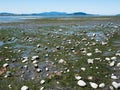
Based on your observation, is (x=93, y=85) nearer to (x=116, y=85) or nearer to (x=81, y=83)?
(x=81, y=83)

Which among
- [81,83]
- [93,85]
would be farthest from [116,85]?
[81,83]

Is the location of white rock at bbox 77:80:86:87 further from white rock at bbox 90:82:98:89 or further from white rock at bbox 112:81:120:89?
white rock at bbox 112:81:120:89

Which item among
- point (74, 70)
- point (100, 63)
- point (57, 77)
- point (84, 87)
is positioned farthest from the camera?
point (100, 63)

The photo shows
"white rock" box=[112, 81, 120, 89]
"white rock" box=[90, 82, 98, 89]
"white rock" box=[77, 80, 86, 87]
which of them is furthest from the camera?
"white rock" box=[77, 80, 86, 87]

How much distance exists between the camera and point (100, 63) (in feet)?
40.1

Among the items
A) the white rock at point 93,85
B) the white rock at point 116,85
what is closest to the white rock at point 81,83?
the white rock at point 93,85

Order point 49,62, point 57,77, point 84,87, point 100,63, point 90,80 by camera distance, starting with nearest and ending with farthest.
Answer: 1. point 84,87
2. point 90,80
3. point 57,77
4. point 100,63
5. point 49,62

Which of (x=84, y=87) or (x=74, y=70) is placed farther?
(x=74, y=70)

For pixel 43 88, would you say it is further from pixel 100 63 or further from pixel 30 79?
pixel 100 63

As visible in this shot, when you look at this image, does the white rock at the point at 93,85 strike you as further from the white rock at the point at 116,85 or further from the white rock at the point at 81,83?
the white rock at the point at 116,85

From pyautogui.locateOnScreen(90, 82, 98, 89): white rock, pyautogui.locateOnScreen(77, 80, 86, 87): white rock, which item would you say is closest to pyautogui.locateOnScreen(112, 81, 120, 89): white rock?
pyautogui.locateOnScreen(90, 82, 98, 89): white rock

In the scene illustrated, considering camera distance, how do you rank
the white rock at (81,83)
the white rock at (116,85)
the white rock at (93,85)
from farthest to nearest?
the white rock at (81,83) < the white rock at (93,85) < the white rock at (116,85)

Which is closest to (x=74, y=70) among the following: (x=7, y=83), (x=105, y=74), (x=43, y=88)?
(x=105, y=74)

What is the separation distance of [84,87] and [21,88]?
104 inches
